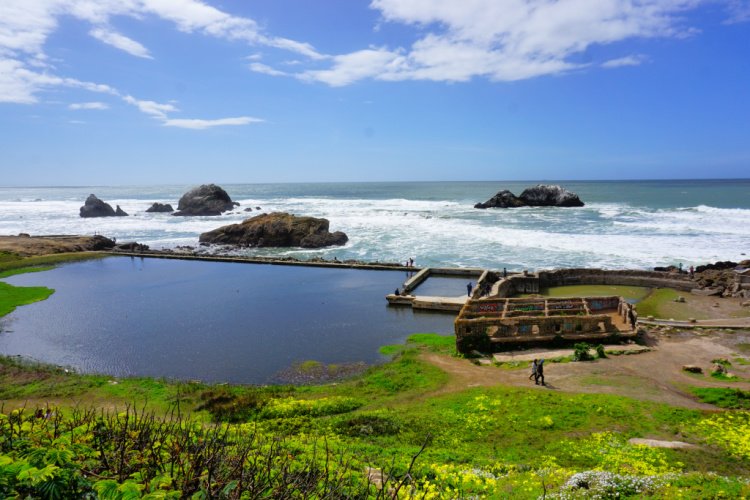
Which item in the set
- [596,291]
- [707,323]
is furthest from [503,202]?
[707,323]

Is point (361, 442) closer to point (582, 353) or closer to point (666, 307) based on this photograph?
point (582, 353)

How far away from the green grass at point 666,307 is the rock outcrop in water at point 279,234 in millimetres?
39525

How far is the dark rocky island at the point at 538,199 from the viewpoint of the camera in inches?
4220

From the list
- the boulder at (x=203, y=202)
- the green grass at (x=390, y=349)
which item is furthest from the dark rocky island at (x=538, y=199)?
the green grass at (x=390, y=349)

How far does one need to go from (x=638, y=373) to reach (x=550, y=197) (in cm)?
9774

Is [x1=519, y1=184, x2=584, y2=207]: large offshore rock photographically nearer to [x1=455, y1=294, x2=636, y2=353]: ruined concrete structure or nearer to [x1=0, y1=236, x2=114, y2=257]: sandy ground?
[x1=455, y1=294, x2=636, y2=353]: ruined concrete structure

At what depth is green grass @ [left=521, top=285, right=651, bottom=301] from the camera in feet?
111

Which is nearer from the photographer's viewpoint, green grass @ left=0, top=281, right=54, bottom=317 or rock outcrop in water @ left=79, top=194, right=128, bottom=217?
green grass @ left=0, top=281, right=54, bottom=317

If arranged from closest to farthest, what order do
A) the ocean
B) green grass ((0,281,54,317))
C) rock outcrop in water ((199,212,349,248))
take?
green grass ((0,281,54,317)), the ocean, rock outcrop in water ((199,212,349,248))

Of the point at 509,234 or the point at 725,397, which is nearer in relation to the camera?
the point at 725,397

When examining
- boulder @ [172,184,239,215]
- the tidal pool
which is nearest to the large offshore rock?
A: boulder @ [172,184,239,215]

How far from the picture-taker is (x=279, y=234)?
207 ft

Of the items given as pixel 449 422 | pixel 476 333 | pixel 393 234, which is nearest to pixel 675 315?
pixel 476 333

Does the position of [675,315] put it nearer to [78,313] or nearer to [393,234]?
[78,313]
